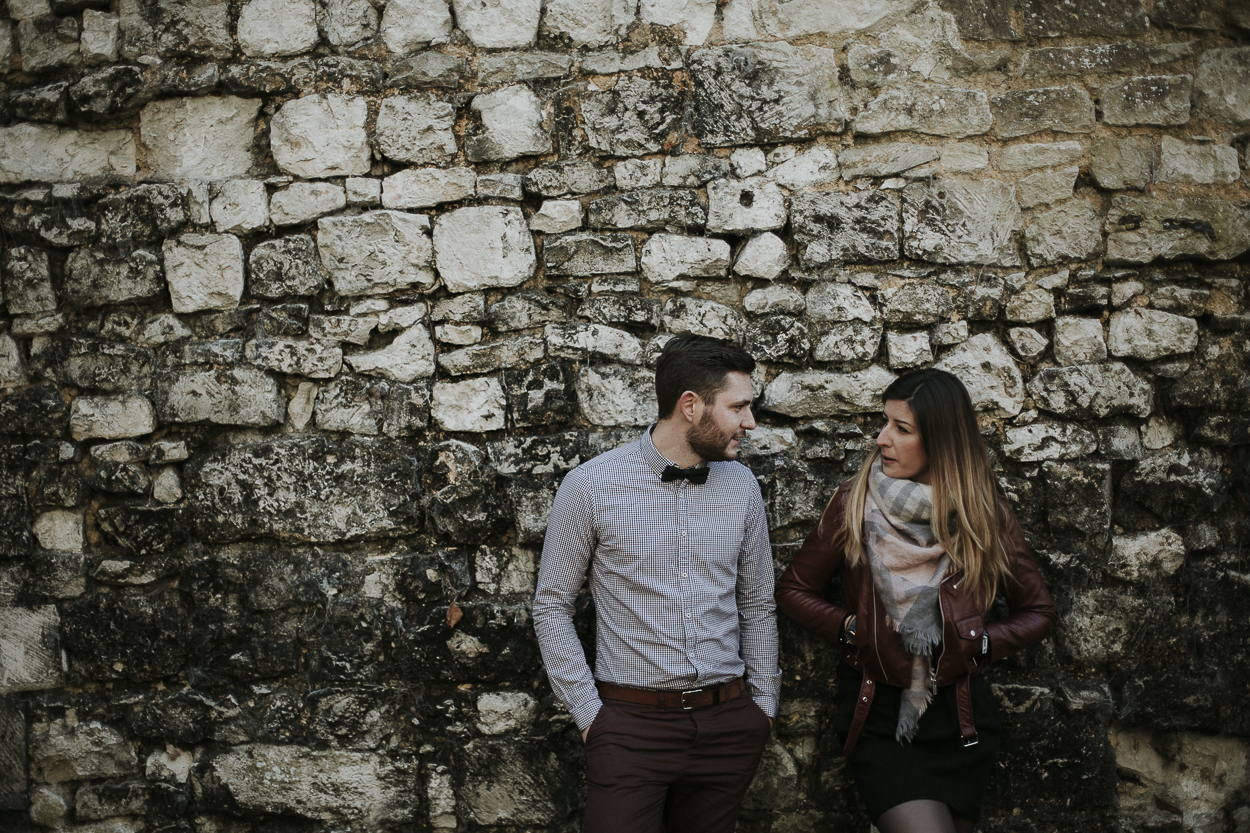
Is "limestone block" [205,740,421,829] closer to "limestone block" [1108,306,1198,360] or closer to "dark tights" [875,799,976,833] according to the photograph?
"dark tights" [875,799,976,833]

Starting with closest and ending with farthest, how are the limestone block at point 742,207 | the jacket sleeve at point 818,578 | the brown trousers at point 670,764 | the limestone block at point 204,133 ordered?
the brown trousers at point 670,764
the jacket sleeve at point 818,578
the limestone block at point 742,207
the limestone block at point 204,133

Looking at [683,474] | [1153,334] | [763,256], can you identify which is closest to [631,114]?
[763,256]

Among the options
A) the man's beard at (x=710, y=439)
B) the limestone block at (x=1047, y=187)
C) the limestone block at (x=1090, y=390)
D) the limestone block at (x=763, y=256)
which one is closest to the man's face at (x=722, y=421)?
the man's beard at (x=710, y=439)

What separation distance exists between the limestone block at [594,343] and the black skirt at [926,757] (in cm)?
137

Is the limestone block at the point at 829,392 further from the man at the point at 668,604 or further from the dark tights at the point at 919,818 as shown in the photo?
the dark tights at the point at 919,818

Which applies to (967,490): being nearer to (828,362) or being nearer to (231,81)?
(828,362)

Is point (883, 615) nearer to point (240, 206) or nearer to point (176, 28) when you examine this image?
point (240, 206)

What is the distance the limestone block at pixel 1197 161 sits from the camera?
9.48ft

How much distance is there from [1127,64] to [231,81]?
128 inches

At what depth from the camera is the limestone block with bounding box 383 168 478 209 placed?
114 inches

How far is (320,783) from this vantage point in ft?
9.46

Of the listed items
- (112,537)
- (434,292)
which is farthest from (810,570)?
(112,537)

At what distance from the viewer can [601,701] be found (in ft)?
7.79

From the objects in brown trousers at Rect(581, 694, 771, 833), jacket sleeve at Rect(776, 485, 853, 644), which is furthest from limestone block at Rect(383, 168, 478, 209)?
brown trousers at Rect(581, 694, 771, 833)
